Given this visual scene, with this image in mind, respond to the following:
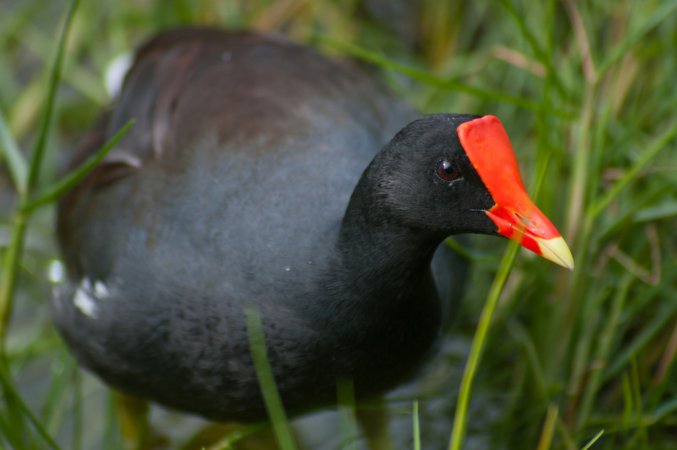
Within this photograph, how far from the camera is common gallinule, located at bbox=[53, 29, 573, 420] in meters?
2.08

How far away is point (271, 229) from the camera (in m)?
2.35

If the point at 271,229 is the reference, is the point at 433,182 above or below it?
above

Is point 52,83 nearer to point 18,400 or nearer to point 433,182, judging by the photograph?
point 18,400

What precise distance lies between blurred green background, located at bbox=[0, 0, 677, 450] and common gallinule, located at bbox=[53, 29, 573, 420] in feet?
0.52

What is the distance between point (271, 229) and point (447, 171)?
51cm

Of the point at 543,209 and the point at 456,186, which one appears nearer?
the point at 456,186

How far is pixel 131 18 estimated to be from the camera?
13.9ft

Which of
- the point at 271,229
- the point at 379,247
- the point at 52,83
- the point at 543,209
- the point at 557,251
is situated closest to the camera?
the point at 557,251

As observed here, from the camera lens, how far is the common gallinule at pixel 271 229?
2.08 meters

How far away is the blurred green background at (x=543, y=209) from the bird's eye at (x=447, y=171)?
188mm

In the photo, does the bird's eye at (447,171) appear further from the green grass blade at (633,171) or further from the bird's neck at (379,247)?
the green grass blade at (633,171)

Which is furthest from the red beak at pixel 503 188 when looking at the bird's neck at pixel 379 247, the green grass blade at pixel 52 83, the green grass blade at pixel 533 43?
the green grass blade at pixel 52 83

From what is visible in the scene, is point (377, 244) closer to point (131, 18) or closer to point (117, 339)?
point (117, 339)

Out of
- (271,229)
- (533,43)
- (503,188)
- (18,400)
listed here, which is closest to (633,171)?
(533,43)
